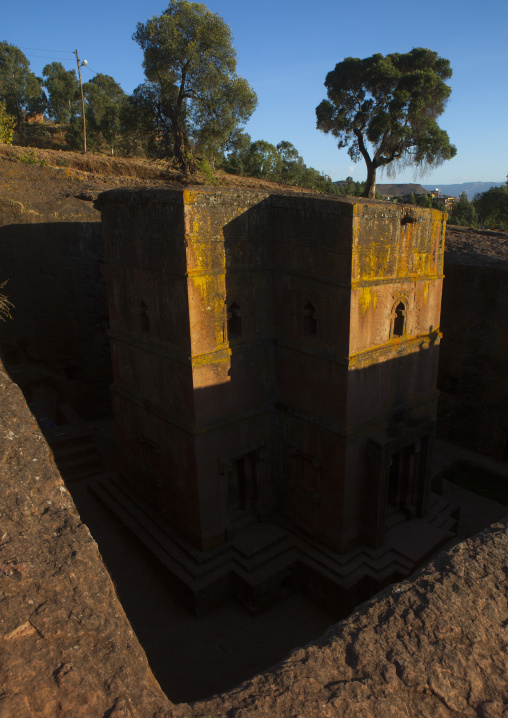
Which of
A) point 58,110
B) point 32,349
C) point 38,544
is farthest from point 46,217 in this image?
point 58,110

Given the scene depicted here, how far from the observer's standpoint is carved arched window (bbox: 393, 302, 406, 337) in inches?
372

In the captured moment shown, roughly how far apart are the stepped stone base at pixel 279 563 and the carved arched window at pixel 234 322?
3.81 meters

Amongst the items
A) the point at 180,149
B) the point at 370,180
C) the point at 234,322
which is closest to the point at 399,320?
the point at 234,322

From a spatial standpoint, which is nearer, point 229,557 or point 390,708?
point 390,708

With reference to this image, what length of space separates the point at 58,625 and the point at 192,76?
73.2 ft

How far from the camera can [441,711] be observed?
7.86 ft

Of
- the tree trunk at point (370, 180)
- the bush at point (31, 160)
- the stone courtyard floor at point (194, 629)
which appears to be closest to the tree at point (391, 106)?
the tree trunk at point (370, 180)

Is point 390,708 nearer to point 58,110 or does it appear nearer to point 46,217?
point 46,217

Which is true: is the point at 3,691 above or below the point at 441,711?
above

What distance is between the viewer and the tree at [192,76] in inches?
774

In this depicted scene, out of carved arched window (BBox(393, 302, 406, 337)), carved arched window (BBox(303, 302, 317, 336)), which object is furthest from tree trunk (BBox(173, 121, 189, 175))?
carved arched window (BBox(393, 302, 406, 337))

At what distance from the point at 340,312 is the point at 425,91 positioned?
2238 centimetres

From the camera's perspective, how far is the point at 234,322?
945 centimetres

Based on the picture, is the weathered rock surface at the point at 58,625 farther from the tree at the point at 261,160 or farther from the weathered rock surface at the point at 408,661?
the tree at the point at 261,160
